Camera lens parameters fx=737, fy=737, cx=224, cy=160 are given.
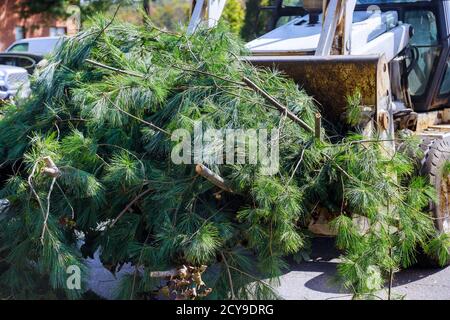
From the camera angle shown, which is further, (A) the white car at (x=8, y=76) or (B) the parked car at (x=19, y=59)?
(B) the parked car at (x=19, y=59)

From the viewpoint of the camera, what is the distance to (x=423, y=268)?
217 inches

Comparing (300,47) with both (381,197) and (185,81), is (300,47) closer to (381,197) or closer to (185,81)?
(185,81)

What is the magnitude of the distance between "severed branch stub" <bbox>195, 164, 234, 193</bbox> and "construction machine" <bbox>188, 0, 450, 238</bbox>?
1.12 metres

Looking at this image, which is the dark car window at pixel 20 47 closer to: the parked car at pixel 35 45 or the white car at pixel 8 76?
the parked car at pixel 35 45

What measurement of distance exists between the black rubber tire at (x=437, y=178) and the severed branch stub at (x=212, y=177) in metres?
1.72

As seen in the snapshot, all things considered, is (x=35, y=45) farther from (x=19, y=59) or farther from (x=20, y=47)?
(x=19, y=59)

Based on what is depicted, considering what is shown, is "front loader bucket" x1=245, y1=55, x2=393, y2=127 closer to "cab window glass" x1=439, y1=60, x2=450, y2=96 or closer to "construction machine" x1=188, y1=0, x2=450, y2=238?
"construction machine" x1=188, y1=0, x2=450, y2=238

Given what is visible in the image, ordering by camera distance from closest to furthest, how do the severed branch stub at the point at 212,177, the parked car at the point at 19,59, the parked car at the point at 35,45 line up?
the severed branch stub at the point at 212,177, the parked car at the point at 19,59, the parked car at the point at 35,45

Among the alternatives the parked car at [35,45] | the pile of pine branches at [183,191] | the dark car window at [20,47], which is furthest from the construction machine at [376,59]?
the dark car window at [20,47]

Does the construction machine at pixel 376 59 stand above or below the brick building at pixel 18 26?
above

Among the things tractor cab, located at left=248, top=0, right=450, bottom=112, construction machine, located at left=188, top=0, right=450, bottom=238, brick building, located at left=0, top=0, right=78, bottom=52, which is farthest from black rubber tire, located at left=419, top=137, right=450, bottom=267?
brick building, located at left=0, top=0, right=78, bottom=52

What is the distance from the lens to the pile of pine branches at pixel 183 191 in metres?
4.02

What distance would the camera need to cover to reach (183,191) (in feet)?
13.4

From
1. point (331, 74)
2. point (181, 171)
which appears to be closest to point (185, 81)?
point (181, 171)
